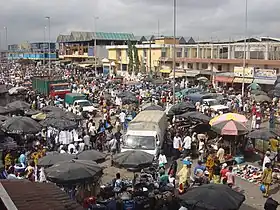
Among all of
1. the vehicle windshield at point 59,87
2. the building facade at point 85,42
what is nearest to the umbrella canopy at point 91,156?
the vehicle windshield at point 59,87

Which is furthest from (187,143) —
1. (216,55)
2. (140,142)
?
(216,55)

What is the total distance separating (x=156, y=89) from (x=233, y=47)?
1063 cm

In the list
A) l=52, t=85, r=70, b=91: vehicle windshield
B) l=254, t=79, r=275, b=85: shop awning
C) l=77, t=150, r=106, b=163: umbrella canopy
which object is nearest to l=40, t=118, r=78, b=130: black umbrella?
l=77, t=150, r=106, b=163: umbrella canopy

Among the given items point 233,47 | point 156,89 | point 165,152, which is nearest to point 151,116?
point 165,152

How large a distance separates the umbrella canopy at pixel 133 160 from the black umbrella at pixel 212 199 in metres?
2.95

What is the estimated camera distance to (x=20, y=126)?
54.7ft

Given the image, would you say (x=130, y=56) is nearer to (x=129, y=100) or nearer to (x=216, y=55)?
(x=216, y=55)

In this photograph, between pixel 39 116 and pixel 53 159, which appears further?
pixel 39 116

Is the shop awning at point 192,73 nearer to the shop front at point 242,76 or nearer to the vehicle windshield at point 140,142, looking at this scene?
the shop front at point 242,76

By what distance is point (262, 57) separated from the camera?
3856 centimetres

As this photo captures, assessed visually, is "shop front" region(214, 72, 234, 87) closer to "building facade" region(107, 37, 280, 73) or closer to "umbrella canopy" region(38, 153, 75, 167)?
"building facade" region(107, 37, 280, 73)

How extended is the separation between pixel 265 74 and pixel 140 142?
2275 cm

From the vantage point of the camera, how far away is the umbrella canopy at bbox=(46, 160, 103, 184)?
10430 mm

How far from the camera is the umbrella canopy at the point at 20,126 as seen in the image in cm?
1648
